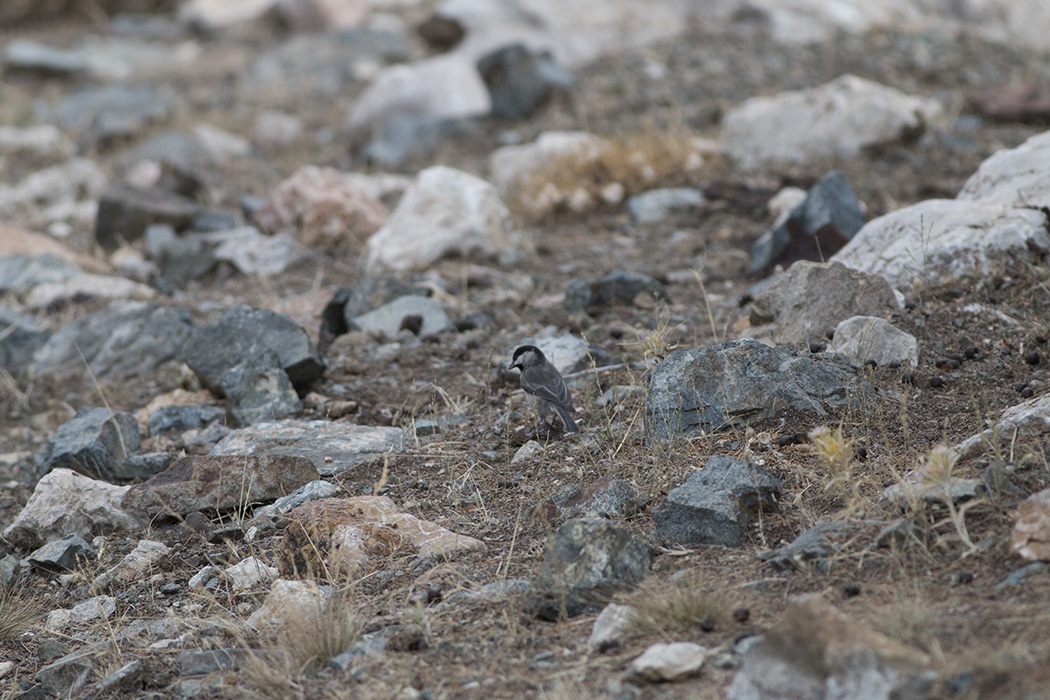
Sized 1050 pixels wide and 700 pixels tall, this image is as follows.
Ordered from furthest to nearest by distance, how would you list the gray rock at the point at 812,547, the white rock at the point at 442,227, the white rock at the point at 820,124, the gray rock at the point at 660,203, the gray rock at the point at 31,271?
the white rock at the point at 820,124 < the gray rock at the point at 660,203 < the gray rock at the point at 31,271 < the white rock at the point at 442,227 < the gray rock at the point at 812,547

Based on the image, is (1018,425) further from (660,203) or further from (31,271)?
(31,271)

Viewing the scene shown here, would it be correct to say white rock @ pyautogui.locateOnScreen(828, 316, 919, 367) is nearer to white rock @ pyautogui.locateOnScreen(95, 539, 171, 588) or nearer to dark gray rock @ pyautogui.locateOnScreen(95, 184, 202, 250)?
white rock @ pyautogui.locateOnScreen(95, 539, 171, 588)

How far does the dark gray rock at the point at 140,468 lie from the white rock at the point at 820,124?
5.31m

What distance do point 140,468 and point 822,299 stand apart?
327cm

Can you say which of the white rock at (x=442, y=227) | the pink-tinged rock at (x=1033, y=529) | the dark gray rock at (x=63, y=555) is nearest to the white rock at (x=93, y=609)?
the dark gray rock at (x=63, y=555)

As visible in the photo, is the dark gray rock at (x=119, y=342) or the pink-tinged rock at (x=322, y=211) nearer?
the dark gray rock at (x=119, y=342)

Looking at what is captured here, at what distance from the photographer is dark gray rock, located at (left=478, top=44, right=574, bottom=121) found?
997 centimetres

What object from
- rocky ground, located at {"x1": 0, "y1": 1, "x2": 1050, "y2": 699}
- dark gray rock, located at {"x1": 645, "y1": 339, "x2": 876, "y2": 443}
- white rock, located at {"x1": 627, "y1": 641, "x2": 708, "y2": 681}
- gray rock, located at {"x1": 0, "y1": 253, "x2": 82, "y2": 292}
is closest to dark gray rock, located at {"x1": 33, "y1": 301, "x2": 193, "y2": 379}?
rocky ground, located at {"x1": 0, "y1": 1, "x2": 1050, "y2": 699}

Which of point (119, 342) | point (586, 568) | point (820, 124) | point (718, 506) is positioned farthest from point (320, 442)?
point (820, 124)

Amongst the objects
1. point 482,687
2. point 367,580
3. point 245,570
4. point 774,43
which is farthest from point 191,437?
point 774,43

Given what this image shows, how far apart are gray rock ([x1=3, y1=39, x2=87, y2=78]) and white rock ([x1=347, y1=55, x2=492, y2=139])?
5.42m

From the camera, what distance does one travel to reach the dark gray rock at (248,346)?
4754mm

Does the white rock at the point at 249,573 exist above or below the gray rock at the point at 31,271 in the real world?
above

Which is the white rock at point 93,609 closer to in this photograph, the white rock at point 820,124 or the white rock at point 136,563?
the white rock at point 136,563
